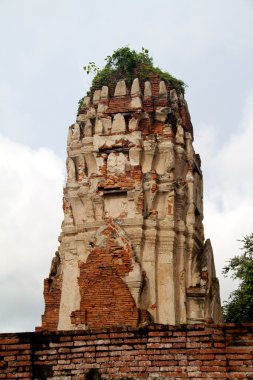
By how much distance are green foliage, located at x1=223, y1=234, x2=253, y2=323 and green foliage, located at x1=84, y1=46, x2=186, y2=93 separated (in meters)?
5.48

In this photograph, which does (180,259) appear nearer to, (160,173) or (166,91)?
(160,173)

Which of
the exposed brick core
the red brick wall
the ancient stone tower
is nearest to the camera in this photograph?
the red brick wall

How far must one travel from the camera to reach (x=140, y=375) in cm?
714

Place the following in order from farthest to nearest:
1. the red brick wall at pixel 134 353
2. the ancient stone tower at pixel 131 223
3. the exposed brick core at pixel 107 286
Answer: the ancient stone tower at pixel 131 223
the exposed brick core at pixel 107 286
the red brick wall at pixel 134 353

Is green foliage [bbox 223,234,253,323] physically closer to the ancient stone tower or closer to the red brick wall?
the ancient stone tower

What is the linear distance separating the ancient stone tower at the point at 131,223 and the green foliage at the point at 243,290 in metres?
2.99

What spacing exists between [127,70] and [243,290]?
6.91m

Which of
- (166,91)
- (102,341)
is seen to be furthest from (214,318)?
(102,341)

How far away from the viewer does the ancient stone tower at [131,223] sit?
12961 millimetres

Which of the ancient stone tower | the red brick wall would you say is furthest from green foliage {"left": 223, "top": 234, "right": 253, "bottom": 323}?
the red brick wall

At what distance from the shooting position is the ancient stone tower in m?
13.0

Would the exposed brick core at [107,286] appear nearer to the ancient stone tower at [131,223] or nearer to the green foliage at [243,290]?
the ancient stone tower at [131,223]

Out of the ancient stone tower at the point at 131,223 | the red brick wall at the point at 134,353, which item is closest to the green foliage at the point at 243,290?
the ancient stone tower at the point at 131,223

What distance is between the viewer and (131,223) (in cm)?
1346
